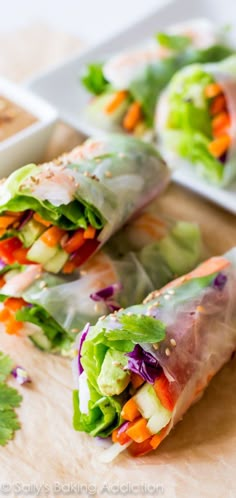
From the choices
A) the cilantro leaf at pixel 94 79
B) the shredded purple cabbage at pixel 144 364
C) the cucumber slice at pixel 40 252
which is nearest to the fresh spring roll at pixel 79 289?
the cucumber slice at pixel 40 252

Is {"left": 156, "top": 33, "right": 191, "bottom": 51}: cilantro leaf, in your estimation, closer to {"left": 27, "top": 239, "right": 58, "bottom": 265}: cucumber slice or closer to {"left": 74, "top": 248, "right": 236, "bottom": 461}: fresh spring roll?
{"left": 27, "top": 239, "right": 58, "bottom": 265}: cucumber slice

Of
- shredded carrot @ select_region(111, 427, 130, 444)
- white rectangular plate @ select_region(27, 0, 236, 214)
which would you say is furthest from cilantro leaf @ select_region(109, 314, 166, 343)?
white rectangular plate @ select_region(27, 0, 236, 214)

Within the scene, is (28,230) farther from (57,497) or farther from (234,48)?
(234,48)

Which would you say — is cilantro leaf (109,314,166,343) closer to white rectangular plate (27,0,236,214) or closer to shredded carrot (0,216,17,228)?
shredded carrot (0,216,17,228)

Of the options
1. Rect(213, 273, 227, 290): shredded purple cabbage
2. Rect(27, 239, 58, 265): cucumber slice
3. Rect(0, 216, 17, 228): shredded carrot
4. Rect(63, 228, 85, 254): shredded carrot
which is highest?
Rect(0, 216, 17, 228): shredded carrot

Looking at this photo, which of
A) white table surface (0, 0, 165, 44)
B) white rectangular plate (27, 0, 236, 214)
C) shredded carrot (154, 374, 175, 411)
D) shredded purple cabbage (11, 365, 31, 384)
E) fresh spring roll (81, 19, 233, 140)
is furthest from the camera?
white table surface (0, 0, 165, 44)

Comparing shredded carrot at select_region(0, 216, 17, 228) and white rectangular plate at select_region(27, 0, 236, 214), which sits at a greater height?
shredded carrot at select_region(0, 216, 17, 228)

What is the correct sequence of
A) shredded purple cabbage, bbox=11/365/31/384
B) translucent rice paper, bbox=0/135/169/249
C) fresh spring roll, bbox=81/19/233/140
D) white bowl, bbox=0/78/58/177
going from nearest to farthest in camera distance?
1. translucent rice paper, bbox=0/135/169/249
2. shredded purple cabbage, bbox=11/365/31/384
3. white bowl, bbox=0/78/58/177
4. fresh spring roll, bbox=81/19/233/140

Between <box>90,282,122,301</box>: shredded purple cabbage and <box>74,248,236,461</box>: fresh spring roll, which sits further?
<box>90,282,122,301</box>: shredded purple cabbage
